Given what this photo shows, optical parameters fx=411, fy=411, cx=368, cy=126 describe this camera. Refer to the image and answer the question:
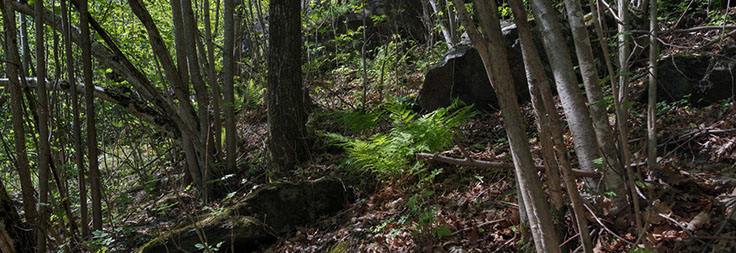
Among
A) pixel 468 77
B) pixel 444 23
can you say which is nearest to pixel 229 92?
pixel 468 77

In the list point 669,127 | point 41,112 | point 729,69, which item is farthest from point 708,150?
point 41,112

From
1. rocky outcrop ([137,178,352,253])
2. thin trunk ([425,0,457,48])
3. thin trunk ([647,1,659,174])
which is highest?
thin trunk ([425,0,457,48])

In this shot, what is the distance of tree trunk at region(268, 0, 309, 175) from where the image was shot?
5.68 meters

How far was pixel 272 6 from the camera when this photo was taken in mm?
5684

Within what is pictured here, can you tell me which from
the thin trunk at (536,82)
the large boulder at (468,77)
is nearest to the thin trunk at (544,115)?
the thin trunk at (536,82)

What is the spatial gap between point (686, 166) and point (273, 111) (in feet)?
15.1

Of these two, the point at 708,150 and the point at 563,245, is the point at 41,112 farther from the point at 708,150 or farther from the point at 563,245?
the point at 708,150

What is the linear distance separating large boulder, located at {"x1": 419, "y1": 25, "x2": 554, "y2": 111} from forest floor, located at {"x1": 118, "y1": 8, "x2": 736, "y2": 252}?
0.34 meters

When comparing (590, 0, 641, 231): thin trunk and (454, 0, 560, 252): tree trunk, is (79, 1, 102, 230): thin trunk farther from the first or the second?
(590, 0, 641, 231): thin trunk

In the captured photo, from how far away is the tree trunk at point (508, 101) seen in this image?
1783mm

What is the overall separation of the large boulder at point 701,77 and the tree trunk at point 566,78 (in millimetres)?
1924

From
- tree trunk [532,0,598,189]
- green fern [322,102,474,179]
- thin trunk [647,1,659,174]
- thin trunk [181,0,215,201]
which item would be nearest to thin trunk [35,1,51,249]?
thin trunk [181,0,215,201]

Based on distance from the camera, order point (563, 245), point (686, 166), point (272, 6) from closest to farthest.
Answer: point (563, 245), point (686, 166), point (272, 6)

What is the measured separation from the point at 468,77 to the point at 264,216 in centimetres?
327
